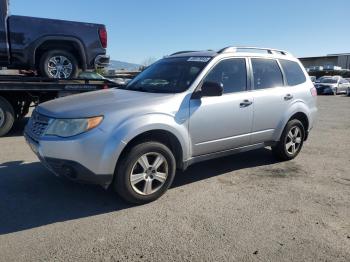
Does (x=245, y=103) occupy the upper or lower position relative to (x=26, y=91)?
Answer: upper

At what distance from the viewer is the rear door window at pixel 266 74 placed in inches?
224

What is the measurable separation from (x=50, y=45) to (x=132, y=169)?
5.30m

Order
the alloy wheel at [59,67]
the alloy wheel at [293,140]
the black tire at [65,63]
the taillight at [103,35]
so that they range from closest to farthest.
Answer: the alloy wheel at [293,140], the black tire at [65,63], the alloy wheel at [59,67], the taillight at [103,35]

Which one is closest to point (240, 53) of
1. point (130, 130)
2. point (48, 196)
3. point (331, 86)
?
point (130, 130)

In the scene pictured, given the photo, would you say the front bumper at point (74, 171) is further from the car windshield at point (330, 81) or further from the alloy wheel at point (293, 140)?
the car windshield at point (330, 81)

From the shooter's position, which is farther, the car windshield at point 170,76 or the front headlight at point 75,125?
the car windshield at point 170,76

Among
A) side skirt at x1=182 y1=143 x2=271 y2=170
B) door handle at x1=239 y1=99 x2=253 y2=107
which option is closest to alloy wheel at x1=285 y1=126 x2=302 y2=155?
side skirt at x1=182 y1=143 x2=271 y2=170

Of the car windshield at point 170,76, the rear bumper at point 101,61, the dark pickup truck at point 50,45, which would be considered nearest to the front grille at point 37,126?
the car windshield at point 170,76

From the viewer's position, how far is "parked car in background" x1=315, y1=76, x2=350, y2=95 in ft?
101

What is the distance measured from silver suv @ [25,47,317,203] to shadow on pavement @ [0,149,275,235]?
34 centimetres

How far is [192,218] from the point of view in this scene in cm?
409

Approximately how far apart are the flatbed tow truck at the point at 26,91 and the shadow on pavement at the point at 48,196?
2.37m

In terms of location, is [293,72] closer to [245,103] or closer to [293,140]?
[293,140]

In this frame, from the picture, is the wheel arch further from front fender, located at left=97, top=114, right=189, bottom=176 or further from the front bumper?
the front bumper
